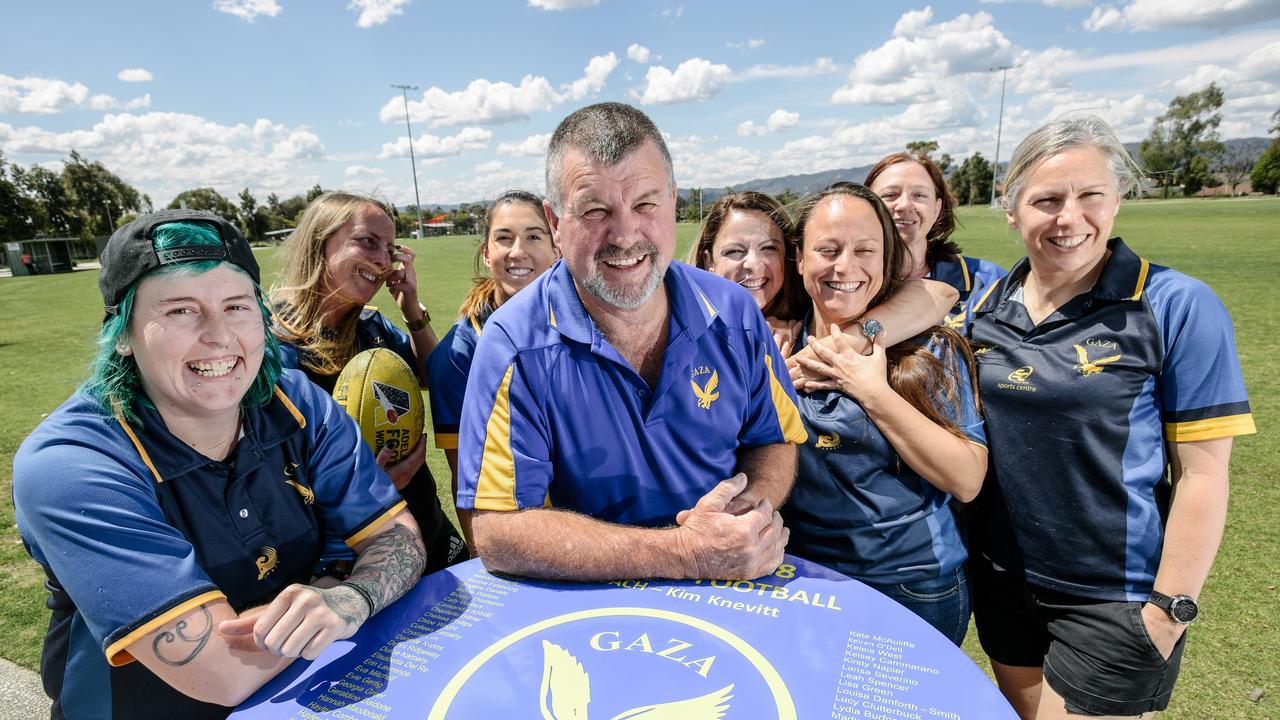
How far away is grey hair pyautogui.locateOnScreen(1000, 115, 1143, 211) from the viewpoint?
102 inches

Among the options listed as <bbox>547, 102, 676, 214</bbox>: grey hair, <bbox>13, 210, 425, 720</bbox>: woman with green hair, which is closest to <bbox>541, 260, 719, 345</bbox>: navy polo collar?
<bbox>547, 102, 676, 214</bbox>: grey hair

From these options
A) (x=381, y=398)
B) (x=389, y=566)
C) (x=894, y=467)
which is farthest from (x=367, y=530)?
(x=894, y=467)

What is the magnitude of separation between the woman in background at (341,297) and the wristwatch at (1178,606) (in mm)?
3148

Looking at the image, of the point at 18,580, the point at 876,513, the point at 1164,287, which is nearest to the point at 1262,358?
the point at 1164,287

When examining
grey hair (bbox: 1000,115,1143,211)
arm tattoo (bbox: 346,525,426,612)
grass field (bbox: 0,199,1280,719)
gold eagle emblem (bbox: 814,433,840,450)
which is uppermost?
grey hair (bbox: 1000,115,1143,211)

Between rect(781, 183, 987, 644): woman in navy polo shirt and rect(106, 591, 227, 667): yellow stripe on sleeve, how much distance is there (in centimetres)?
213

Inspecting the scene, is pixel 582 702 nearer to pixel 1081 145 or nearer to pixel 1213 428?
pixel 1213 428

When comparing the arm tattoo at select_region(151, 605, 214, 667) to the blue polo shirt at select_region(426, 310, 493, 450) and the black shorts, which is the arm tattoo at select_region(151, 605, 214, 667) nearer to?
the blue polo shirt at select_region(426, 310, 493, 450)

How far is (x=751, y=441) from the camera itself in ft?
8.66

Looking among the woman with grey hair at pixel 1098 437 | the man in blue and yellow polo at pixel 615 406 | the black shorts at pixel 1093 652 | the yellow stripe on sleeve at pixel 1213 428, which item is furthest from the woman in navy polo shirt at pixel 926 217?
the man in blue and yellow polo at pixel 615 406

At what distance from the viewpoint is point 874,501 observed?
2553 millimetres

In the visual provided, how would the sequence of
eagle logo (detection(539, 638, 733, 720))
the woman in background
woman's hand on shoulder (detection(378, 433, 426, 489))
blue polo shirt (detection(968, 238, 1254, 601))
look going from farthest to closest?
the woman in background
woman's hand on shoulder (detection(378, 433, 426, 489))
blue polo shirt (detection(968, 238, 1254, 601))
eagle logo (detection(539, 638, 733, 720))

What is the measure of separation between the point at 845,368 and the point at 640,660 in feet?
4.72

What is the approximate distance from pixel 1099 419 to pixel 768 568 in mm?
1405
